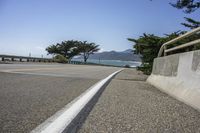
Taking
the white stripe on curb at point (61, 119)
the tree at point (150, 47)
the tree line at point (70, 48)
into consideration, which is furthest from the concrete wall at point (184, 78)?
the tree line at point (70, 48)

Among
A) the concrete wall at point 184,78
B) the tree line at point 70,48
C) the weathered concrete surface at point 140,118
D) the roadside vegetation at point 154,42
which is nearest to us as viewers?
the weathered concrete surface at point 140,118

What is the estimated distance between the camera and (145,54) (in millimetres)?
18891

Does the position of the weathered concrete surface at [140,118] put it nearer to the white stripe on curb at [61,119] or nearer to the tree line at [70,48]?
the white stripe on curb at [61,119]

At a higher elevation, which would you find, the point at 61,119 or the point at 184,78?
the point at 184,78

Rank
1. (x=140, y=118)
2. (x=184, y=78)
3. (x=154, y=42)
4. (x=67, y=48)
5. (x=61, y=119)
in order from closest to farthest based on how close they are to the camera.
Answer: (x=61, y=119)
(x=140, y=118)
(x=184, y=78)
(x=154, y=42)
(x=67, y=48)

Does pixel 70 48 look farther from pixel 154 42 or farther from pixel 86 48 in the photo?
pixel 154 42

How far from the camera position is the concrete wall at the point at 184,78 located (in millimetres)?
5879

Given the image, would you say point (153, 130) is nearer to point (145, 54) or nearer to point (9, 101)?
point (9, 101)

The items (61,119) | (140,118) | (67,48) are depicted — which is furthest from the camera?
(67,48)

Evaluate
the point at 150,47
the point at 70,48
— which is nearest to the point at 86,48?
the point at 70,48

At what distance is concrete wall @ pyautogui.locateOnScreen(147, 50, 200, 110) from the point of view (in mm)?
5879

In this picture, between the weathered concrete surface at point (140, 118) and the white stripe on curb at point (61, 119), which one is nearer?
the white stripe on curb at point (61, 119)

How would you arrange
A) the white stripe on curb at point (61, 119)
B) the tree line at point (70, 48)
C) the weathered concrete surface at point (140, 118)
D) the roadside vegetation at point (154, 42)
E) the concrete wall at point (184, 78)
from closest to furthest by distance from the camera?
the white stripe on curb at point (61, 119) < the weathered concrete surface at point (140, 118) < the concrete wall at point (184, 78) < the roadside vegetation at point (154, 42) < the tree line at point (70, 48)

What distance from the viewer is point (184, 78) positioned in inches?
271
